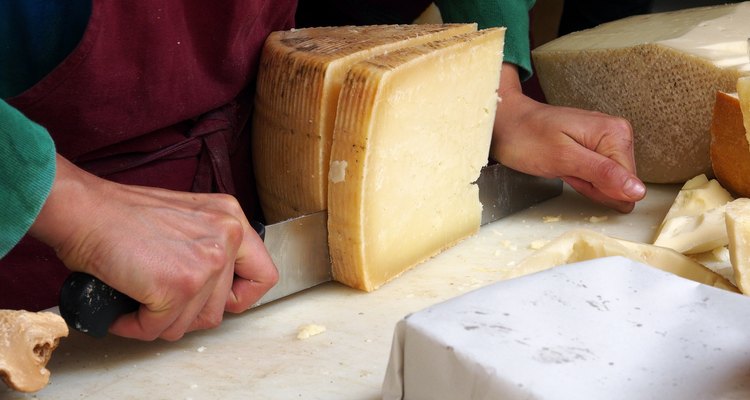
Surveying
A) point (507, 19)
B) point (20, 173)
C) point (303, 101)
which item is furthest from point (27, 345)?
point (507, 19)

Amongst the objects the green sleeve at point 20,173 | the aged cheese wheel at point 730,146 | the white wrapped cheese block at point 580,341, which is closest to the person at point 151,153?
the green sleeve at point 20,173

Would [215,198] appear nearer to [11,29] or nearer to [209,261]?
[209,261]

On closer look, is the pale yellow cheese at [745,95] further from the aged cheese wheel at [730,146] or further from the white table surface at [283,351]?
the white table surface at [283,351]

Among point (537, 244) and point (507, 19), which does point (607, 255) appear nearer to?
point (537, 244)

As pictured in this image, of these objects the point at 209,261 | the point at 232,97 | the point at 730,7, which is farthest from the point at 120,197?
the point at 730,7

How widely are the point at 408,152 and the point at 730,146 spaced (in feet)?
1.94

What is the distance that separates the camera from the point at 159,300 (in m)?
0.93

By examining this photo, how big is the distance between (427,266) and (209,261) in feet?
1.40

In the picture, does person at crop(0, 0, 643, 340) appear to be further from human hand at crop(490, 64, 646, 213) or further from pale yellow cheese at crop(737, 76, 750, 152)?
pale yellow cheese at crop(737, 76, 750, 152)

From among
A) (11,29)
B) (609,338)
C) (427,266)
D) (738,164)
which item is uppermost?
(11,29)

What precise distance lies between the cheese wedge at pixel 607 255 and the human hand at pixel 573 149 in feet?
0.84

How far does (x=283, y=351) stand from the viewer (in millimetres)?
1038

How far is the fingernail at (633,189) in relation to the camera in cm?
142

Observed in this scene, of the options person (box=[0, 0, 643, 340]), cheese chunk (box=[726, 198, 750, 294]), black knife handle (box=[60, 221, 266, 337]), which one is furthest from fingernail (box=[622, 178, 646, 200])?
A: black knife handle (box=[60, 221, 266, 337])
